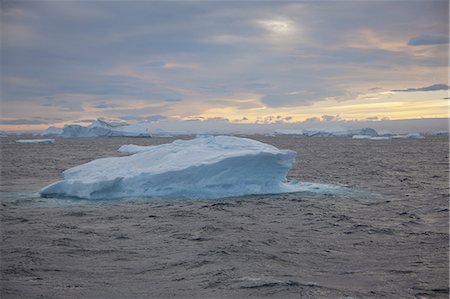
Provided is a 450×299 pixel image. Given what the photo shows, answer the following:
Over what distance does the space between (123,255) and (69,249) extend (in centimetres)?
102

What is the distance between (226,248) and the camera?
22.4 ft

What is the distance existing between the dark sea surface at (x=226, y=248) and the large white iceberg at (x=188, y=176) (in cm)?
78

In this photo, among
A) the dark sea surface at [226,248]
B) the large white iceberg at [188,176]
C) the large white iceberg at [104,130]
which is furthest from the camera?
the large white iceberg at [104,130]

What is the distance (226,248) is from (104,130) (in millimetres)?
59774

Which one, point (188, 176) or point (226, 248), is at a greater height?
point (188, 176)

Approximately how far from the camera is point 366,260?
620 centimetres

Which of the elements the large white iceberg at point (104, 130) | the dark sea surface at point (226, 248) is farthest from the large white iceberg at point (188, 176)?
the large white iceberg at point (104, 130)

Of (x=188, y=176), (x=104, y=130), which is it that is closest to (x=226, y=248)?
(x=188, y=176)

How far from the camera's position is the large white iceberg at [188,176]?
39.6 ft

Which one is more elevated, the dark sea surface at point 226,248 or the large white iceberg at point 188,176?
the large white iceberg at point 188,176

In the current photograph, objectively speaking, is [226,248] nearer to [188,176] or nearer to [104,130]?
[188,176]

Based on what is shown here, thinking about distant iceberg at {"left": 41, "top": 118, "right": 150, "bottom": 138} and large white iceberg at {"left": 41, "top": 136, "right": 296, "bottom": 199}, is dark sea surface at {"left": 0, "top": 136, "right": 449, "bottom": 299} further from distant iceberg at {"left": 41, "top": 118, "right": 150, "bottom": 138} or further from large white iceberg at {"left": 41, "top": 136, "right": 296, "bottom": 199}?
distant iceberg at {"left": 41, "top": 118, "right": 150, "bottom": 138}

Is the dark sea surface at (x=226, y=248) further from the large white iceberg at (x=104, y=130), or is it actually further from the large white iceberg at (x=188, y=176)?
the large white iceberg at (x=104, y=130)

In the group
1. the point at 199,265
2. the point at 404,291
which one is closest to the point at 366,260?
the point at 404,291
